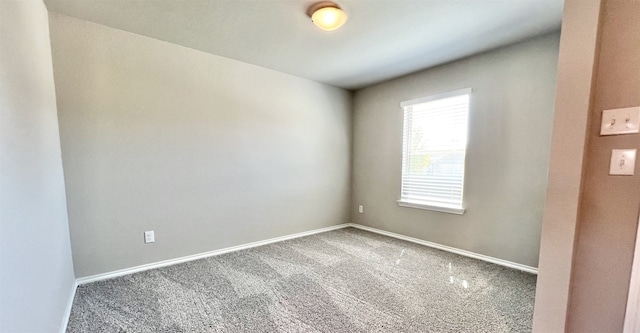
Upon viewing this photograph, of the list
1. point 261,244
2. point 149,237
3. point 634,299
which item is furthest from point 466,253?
point 149,237

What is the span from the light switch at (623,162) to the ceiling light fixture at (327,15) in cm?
186

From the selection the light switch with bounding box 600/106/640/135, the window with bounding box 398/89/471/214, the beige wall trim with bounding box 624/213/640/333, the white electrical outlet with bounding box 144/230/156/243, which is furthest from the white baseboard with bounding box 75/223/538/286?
the light switch with bounding box 600/106/640/135

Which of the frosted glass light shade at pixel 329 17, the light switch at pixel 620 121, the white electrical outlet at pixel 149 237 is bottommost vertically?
the white electrical outlet at pixel 149 237

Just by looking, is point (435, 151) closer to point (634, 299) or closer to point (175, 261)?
point (634, 299)

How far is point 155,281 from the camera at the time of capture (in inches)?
89.4

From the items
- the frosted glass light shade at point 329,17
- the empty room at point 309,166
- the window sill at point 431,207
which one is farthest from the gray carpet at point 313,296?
the frosted glass light shade at point 329,17

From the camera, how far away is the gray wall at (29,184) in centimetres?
99

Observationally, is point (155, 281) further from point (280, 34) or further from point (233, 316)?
point (280, 34)

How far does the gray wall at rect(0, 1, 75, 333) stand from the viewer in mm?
994

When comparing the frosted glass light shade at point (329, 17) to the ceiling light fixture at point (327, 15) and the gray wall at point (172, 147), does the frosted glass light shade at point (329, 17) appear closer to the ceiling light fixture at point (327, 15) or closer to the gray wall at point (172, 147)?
the ceiling light fixture at point (327, 15)

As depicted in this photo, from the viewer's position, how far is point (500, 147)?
268 cm

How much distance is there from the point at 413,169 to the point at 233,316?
284 centimetres

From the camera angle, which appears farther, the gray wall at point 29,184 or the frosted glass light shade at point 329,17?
the frosted glass light shade at point 329,17

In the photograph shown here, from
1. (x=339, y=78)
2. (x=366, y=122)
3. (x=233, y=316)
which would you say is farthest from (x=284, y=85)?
(x=233, y=316)
